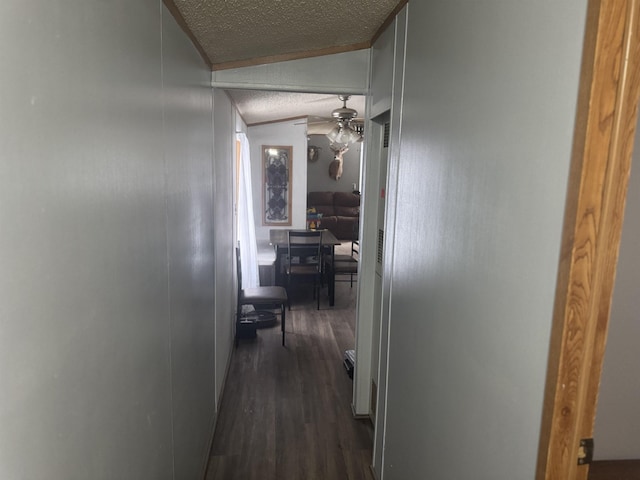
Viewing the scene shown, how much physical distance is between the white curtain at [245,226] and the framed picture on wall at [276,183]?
155 centimetres

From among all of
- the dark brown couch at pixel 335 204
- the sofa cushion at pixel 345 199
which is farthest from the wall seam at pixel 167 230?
the sofa cushion at pixel 345 199

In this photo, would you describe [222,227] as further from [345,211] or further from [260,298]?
[345,211]

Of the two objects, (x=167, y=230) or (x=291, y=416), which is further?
(x=291, y=416)

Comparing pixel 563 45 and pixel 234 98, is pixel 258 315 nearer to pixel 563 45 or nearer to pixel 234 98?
pixel 234 98

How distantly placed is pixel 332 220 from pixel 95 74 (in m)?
8.85

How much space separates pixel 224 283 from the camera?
10.9 ft

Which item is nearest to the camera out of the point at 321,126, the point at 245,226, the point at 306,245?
the point at 245,226

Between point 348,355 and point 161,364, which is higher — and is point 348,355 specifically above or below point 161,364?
below

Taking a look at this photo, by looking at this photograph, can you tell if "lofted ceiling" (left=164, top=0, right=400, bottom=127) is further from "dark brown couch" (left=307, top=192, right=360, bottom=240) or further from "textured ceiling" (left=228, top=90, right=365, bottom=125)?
"dark brown couch" (left=307, top=192, right=360, bottom=240)

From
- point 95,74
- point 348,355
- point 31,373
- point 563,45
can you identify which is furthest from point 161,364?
point 348,355

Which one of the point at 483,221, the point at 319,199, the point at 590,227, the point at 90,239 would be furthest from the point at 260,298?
the point at 319,199

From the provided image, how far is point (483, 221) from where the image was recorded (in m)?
1.15

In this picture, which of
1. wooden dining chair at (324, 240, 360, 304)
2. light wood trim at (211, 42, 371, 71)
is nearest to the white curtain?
wooden dining chair at (324, 240, 360, 304)

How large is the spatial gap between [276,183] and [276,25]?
186 inches
